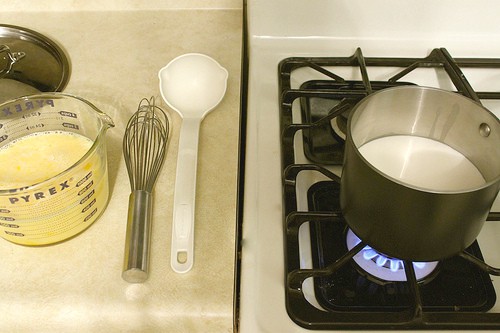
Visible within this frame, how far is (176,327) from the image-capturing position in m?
0.45

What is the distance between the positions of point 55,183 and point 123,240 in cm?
9

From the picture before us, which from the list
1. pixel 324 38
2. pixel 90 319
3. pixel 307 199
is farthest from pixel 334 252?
pixel 324 38

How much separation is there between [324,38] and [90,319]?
0.47m

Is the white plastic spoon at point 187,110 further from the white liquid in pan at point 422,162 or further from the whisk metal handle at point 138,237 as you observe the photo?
the white liquid in pan at point 422,162

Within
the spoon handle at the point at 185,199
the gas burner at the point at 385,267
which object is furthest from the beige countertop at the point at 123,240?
the gas burner at the point at 385,267

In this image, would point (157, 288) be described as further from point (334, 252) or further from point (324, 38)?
point (324, 38)

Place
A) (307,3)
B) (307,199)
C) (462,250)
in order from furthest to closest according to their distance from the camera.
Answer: (307,3), (307,199), (462,250)

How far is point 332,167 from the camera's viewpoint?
1.87 ft

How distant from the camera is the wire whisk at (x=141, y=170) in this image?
1.55 feet

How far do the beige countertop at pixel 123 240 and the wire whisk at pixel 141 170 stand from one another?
1cm

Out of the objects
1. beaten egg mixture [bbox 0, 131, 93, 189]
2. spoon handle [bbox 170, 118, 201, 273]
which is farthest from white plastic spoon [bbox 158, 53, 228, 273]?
beaten egg mixture [bbox 0, 131, 93, 189]

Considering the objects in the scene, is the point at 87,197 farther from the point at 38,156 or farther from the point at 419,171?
the point at 419,171

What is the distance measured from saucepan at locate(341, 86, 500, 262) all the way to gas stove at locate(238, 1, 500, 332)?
4 cm

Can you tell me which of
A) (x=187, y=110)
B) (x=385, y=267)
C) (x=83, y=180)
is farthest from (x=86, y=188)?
(x=385, y=267)
